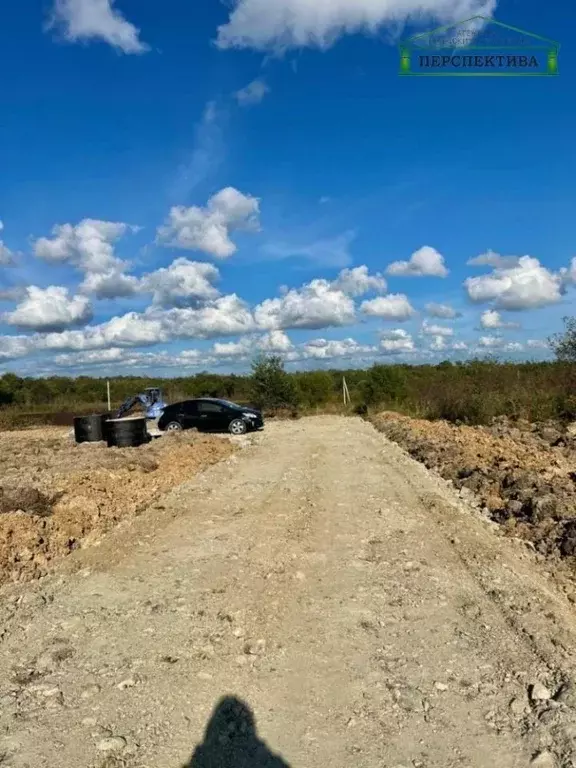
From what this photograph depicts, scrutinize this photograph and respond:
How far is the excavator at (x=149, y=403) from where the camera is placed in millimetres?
30497

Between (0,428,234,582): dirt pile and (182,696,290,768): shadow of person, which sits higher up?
(0,428,234,582): dirt pile

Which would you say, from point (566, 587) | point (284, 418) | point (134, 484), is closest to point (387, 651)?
point (566, 587)

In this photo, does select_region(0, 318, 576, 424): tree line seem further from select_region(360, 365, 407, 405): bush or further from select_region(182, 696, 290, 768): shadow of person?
select_region(182, 696, 290, 768): shadow of person

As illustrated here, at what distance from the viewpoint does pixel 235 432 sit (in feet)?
88.3

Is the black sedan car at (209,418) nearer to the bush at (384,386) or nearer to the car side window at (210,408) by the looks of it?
the car side window at (210,408)

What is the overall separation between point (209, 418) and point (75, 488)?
1488cm

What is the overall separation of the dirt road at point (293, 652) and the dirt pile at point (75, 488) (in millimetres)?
635

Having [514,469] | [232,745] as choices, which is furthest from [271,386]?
[232,745]

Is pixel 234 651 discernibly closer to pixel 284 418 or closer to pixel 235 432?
pixel 235 432

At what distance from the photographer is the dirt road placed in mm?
3972

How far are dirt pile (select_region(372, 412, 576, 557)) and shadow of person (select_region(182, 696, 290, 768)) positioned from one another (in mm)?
5246

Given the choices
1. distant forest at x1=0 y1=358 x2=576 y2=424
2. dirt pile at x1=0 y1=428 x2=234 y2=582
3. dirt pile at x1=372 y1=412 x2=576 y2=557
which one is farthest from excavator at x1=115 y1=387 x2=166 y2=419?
dirt pile at x1=372 y1=412 x2=576 y2=557

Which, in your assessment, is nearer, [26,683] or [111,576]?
[26,683]

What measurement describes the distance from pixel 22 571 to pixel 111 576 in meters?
1.09
